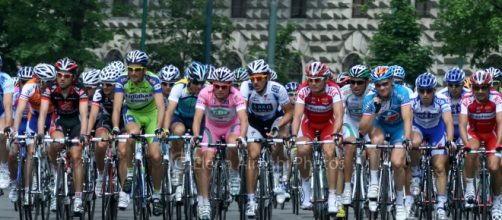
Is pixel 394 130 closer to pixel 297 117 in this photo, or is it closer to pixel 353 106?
pixel 297 117

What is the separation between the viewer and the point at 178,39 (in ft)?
164

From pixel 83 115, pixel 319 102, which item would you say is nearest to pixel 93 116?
pixel 83 115

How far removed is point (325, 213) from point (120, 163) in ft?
7.86

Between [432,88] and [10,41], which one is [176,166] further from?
[10,41]

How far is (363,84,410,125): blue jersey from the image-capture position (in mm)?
22109

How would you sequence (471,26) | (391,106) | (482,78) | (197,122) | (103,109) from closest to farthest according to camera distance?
(197,122)
(391,106)
(482,78)
(103,109)
(471,26)

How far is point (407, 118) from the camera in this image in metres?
21.8

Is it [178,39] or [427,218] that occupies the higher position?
[178,39]

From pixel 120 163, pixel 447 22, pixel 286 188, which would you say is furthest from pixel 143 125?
pixel 447 22

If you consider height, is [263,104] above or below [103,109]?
above

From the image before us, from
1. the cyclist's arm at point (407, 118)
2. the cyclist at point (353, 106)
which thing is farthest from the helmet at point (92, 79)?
the cyclist's arm at point (407, 118)

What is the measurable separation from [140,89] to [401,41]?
2583 cm

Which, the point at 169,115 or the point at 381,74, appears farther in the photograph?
the point at 169,115

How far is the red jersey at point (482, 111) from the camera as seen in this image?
2259cm
